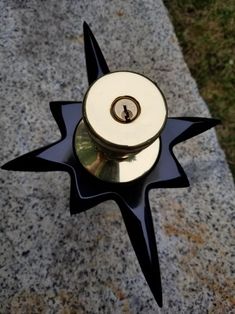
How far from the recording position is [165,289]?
4.58 feet

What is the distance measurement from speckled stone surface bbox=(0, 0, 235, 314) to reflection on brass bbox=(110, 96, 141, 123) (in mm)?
598

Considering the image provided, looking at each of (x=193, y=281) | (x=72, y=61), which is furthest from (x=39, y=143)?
(x=193, y=281)

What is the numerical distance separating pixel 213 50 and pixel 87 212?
99 cm

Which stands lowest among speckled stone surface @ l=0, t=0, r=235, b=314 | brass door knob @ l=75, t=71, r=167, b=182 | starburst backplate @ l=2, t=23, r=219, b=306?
speckled stone surface @ l=0, t=0, r=235, b=314

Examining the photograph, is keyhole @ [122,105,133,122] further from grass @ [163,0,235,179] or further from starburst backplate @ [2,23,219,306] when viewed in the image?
grass @ [163,0,235,179]

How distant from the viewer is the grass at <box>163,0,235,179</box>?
195 cm

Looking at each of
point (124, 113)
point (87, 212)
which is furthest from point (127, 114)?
point (87, 212)

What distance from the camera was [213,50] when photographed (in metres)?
2.09

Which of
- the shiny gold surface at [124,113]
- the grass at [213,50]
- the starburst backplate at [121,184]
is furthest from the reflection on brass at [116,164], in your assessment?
the grass at [213,50]

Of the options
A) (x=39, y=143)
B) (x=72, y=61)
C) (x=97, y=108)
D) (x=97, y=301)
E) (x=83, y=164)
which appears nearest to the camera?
(x=97, y=108)

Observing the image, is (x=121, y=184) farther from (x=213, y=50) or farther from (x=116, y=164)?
(x=213, y=50)

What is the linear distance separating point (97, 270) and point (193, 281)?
27cm

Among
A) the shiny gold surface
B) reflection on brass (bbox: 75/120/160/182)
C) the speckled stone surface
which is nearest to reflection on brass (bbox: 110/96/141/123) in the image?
the shiny gold surface

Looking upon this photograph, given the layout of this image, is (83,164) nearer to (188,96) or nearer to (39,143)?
(39,143)
